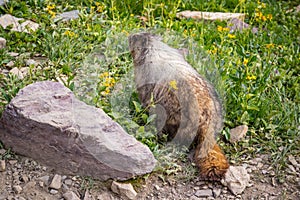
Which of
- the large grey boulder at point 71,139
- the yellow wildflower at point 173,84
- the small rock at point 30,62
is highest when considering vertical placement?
the yellow wildflower at point 173,84

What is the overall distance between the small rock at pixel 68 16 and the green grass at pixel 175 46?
89 mm

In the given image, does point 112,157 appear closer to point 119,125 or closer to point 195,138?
point 119,125

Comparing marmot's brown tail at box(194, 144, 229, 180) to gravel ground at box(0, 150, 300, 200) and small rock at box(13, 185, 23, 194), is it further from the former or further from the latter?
small rock at box(13, 185, 23, 194)

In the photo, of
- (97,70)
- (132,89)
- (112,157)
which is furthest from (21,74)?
(112,157)

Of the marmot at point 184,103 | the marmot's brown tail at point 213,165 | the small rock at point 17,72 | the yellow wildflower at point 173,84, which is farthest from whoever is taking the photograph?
the small rock at point 17,72

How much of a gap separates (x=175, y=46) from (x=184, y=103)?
1.21 metres

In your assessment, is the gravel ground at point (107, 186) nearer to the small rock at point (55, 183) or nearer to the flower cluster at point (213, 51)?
the small rock at point (55, 183)

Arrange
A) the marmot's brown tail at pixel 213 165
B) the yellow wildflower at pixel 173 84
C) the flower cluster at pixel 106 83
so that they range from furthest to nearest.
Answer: the flower cluster at pixel 106 83
the yellow wildflower at pixel 173 84
the marmot's brown tail at pixel 213 165

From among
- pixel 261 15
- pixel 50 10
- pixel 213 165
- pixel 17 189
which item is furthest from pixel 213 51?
pixel 17 189

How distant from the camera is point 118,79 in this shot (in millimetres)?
5184

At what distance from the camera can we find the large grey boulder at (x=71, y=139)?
4145 millimetres

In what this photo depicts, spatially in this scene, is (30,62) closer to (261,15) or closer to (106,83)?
(106,83)

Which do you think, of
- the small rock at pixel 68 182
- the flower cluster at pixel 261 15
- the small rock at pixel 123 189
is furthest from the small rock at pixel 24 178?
the flower cluster at pixel 261 15

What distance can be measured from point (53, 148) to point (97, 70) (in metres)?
1.22
